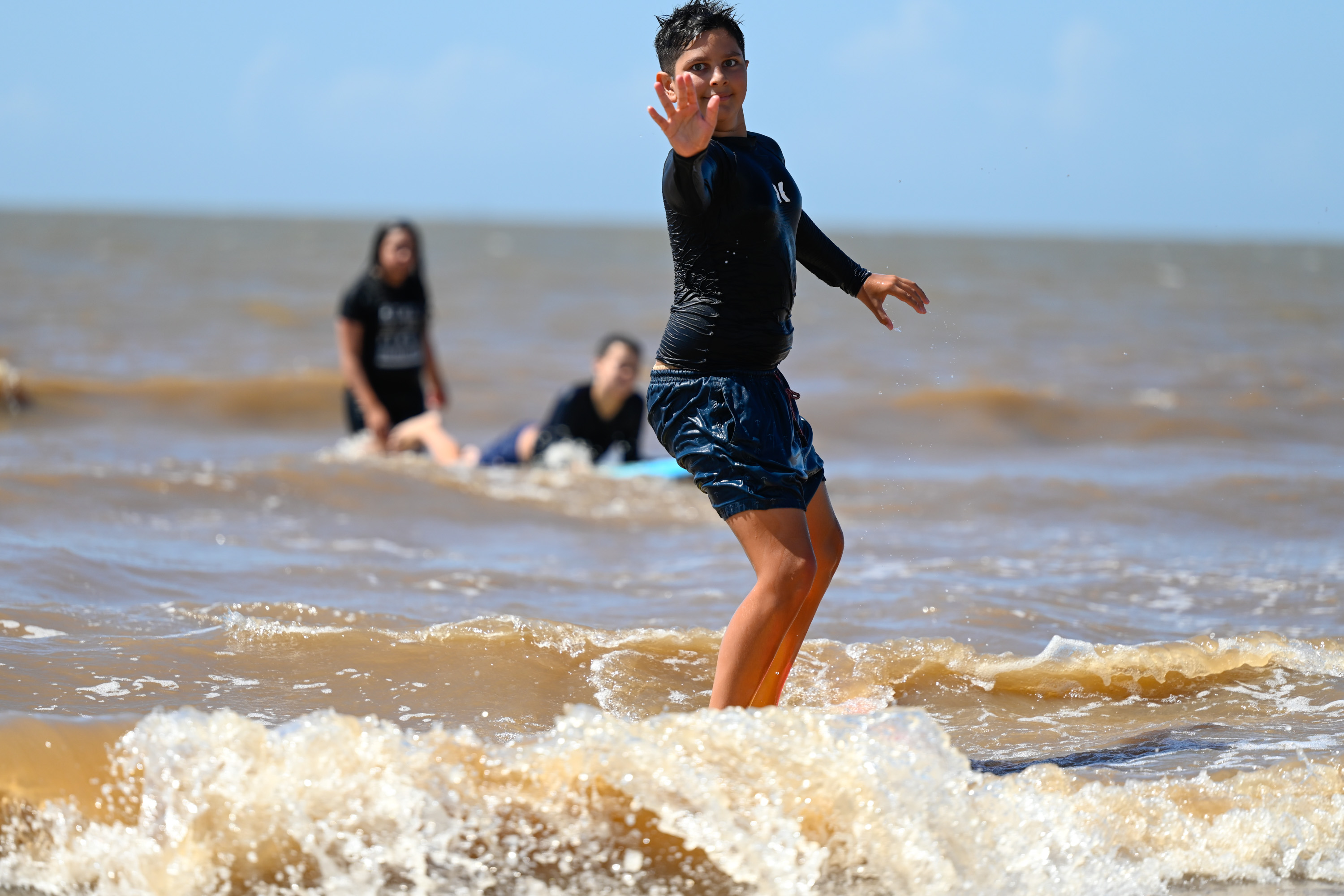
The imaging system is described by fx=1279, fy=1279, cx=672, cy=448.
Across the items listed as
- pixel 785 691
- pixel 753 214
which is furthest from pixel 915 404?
pixel 753 214

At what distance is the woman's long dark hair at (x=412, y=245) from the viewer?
7.89 m

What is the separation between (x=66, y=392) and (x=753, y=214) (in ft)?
37.7

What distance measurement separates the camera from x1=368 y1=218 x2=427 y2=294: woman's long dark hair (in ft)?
25.9

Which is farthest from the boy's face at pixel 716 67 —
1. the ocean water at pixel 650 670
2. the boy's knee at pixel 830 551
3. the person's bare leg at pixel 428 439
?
the person's bare leg at pixel 428 439

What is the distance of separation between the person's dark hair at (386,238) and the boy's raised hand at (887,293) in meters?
4.77

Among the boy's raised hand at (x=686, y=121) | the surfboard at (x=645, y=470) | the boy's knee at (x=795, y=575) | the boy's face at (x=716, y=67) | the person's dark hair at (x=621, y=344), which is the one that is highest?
the boy's face at (x=716, y=67)

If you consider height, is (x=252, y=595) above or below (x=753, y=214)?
below

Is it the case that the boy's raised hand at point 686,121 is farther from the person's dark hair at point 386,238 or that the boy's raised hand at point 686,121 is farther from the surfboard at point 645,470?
the surfboard at point 645,470

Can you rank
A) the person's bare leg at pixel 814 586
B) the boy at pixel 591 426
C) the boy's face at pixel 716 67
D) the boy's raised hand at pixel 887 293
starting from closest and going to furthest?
the boy's face at pixel 716 67, the person's bare leg at pixel 814 586, the boy's raised hand at pixel 887 293, the boy at pixel 591 426

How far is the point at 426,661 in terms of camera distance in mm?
4055

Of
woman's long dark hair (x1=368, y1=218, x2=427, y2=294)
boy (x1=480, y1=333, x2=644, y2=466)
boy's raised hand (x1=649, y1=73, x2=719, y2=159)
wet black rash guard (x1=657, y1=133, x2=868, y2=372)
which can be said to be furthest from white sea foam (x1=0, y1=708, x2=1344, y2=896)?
boy (x1=480, y1=333, x2=644, y2=466)

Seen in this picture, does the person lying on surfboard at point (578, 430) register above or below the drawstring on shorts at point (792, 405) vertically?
below

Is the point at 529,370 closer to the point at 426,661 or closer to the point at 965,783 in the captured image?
the point at 426,661

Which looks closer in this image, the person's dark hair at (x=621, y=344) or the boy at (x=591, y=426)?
the person's dark hair at (x=621, y=344)
